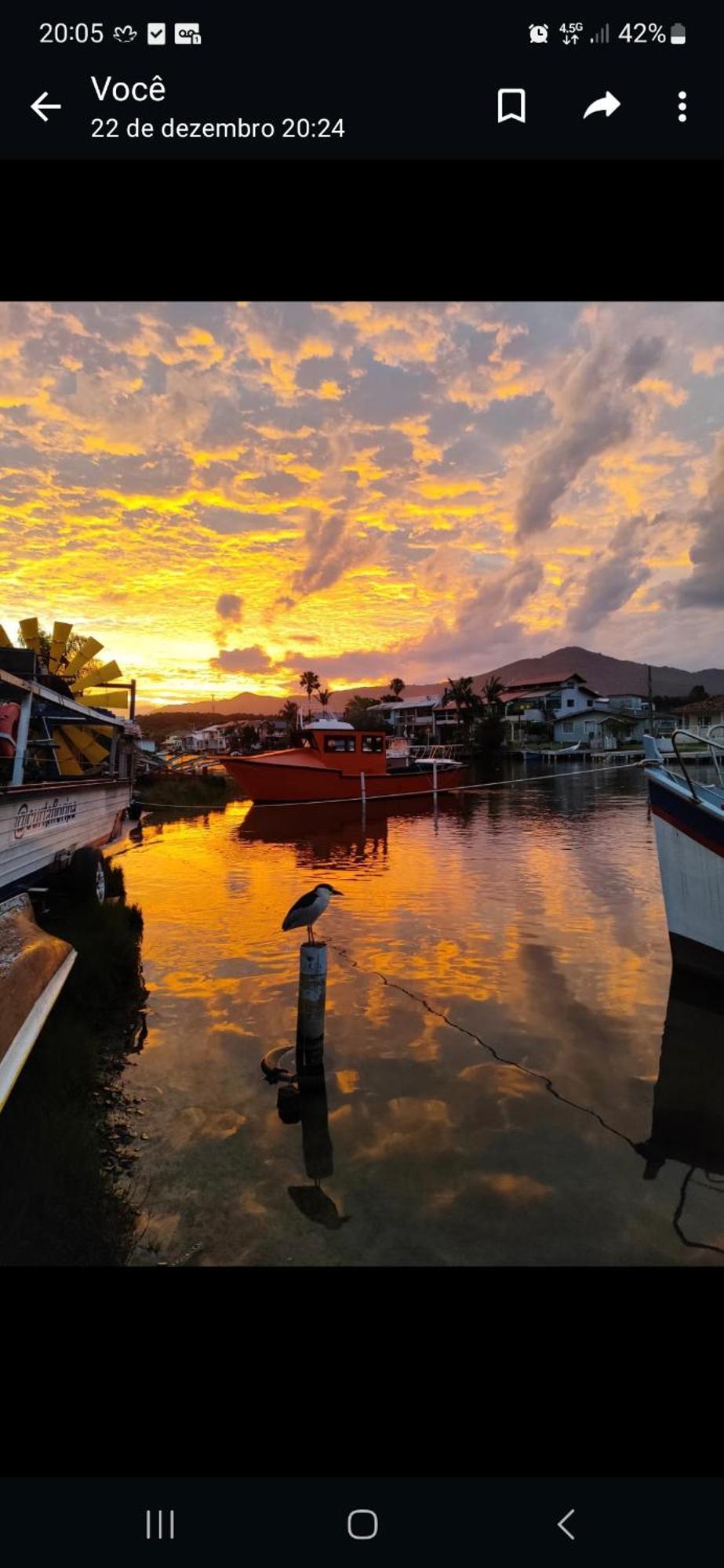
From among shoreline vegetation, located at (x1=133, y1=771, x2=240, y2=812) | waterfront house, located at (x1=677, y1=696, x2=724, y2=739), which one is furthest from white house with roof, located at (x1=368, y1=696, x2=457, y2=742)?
shoreline vegetation, located at (x1=133, y1=771, x2=240, y2=812)

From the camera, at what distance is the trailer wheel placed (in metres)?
10.7

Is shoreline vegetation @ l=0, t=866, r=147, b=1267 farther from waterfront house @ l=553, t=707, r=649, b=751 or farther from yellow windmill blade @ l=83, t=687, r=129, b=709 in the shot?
waterfront house @ l=553, t=707, r=649, b=751

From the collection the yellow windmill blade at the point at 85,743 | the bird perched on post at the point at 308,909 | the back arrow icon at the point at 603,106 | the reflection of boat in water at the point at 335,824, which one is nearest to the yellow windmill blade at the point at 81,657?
the yellow windmill blade at the point at 85,743

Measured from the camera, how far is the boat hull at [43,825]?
8094 mm

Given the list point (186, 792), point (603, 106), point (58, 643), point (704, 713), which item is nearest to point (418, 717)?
point (704, 713)

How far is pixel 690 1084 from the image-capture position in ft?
20.4

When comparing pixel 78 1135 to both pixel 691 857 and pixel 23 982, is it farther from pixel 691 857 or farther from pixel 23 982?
pixel 691 857

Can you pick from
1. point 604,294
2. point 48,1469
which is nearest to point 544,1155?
point 48,1469

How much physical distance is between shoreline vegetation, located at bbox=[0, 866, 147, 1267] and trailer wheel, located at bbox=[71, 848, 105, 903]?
2385 millimetres

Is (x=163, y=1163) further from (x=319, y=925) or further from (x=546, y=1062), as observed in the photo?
(x=319, y=925)

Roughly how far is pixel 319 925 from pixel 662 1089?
7.31 meters

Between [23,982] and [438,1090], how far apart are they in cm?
401

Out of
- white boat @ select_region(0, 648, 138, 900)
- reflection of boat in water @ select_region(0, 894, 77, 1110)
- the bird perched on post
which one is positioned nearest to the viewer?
reflection of boat in water @ select_region(0, 894, 77, 1110)

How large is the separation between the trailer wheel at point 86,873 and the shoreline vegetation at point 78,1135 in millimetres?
2385
